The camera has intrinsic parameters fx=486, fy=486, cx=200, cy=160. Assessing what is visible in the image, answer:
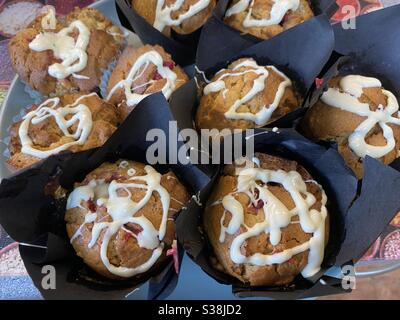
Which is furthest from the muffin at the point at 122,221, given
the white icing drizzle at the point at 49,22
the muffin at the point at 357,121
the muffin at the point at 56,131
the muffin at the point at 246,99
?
the white icing drizzle at the point at 49,22

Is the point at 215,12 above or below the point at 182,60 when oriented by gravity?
above

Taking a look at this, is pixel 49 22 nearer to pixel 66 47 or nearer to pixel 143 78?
pixel 66 47

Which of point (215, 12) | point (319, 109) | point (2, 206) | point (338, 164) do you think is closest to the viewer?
point (2, 206)

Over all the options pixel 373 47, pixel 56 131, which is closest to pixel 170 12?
pixel 56 131

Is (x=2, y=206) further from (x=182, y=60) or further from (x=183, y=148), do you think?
(x=182, y=60)

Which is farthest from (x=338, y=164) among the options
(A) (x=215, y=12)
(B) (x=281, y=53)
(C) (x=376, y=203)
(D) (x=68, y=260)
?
(D) (x=68, y=260)

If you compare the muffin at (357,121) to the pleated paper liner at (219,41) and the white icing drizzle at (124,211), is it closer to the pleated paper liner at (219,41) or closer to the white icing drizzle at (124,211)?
the pleated paper liner at (219,41)
